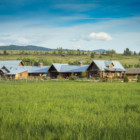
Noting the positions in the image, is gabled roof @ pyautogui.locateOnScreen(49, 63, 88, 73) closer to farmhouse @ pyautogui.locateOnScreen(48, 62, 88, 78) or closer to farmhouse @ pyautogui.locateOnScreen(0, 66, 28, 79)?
farmhouse @ pyautogui.locateOnScreen(48, 62, 88, 78)

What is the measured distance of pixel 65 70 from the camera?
65.4 metres

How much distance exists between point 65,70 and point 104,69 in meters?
13.7

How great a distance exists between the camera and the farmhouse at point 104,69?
190 feet

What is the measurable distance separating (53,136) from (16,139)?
0.92m

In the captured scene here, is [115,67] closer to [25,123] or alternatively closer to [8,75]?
[8,75]

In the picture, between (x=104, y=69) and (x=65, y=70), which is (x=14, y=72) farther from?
(x=104, y=69)

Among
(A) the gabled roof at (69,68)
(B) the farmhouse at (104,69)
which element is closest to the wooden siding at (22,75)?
(A) the gabled roof at (69,68)

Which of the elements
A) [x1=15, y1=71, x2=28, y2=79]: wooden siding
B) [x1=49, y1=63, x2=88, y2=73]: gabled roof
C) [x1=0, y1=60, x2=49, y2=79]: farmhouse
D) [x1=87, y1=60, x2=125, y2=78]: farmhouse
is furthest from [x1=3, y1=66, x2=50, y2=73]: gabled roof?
[x1=87, y1=60, x2=125, y2=78]: farmhouse

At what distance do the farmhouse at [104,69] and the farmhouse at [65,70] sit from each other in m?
2.83

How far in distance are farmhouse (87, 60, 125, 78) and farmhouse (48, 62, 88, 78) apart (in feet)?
9.28

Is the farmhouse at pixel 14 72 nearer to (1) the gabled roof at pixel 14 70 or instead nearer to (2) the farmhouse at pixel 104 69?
(1) the gabled roof at pixel 14 70

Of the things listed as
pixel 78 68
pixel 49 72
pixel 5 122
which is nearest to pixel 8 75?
pixel 49 72

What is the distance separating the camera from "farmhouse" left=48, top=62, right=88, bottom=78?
6375 cm

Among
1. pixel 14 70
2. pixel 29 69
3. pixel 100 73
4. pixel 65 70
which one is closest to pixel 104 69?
pixel 100 73
